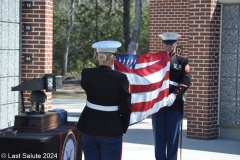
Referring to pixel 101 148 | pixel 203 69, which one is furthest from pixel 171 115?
pixel 203 69

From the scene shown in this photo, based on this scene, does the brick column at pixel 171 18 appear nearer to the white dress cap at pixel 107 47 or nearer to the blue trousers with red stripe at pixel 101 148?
the white dress cap at pixel 107 47

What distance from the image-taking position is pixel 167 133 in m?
9.52

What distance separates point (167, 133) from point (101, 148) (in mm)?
2344

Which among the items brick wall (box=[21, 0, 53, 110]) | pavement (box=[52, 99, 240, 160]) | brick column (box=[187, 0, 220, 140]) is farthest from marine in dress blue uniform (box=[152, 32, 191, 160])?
brick column (box=[187, 0, 220, 140])

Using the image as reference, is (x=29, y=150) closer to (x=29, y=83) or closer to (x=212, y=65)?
(x=29, y=83)

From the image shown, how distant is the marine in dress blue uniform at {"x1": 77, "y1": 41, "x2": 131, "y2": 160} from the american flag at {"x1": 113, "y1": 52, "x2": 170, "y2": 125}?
1.60m

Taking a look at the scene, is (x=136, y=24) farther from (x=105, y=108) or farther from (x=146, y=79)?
(x=105, y=108)

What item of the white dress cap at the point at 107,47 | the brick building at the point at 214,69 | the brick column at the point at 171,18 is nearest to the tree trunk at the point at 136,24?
the brick column at the point at 171,18

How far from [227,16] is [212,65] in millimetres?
1021

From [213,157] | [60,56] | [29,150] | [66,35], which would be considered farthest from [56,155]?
[60,56]

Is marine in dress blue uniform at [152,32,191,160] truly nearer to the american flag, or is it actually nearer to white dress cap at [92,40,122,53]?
the american flag

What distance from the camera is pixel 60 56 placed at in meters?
43.2

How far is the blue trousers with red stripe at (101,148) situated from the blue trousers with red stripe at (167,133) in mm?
2166

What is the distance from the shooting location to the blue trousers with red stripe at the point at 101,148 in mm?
7277
